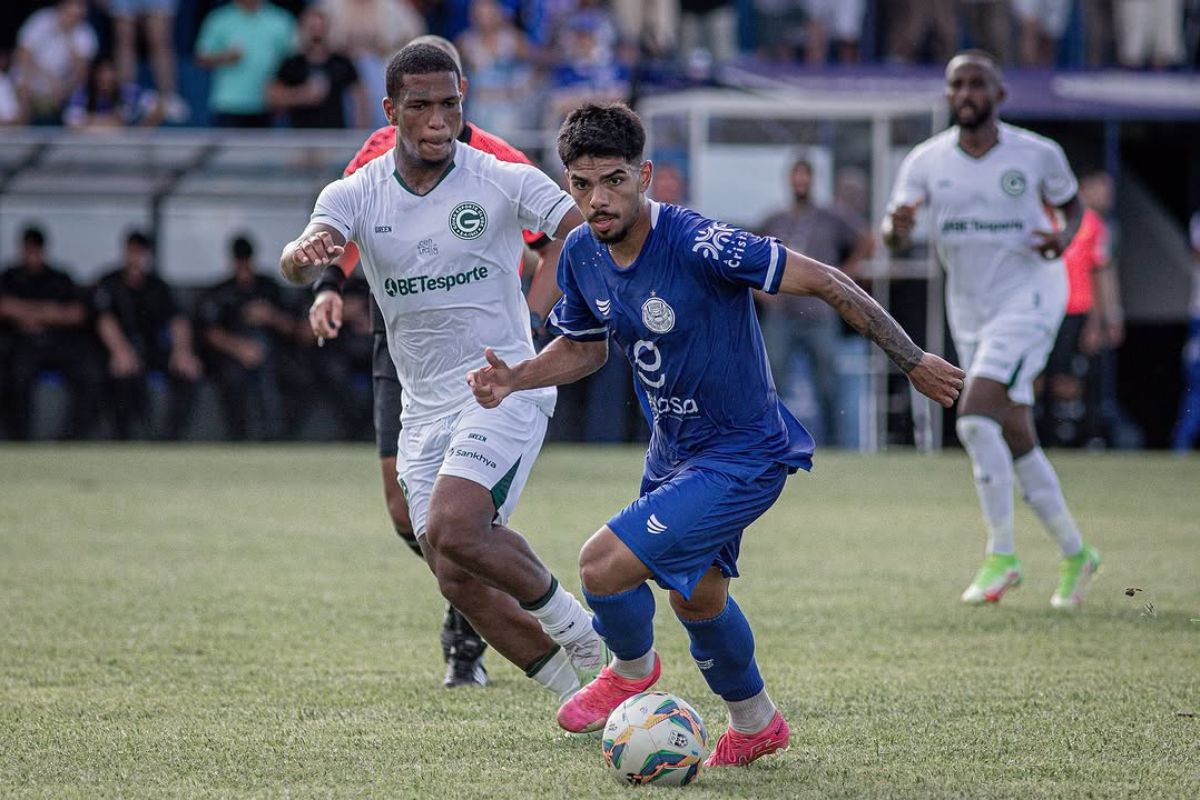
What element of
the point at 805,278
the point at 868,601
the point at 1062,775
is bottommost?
the point at 868,601

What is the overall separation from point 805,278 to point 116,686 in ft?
10.1

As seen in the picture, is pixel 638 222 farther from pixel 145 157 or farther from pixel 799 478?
pixel 145 157

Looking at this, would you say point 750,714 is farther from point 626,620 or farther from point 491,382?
point 491,382

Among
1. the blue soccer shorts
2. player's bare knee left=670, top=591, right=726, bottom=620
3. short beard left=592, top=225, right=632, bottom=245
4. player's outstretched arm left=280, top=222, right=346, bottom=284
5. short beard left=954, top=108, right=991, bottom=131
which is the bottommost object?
player's bare knee left=670, top=591, right=726, bottom=620

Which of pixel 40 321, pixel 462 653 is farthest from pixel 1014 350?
pixel 40 321

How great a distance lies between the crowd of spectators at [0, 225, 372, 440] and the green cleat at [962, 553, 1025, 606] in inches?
382

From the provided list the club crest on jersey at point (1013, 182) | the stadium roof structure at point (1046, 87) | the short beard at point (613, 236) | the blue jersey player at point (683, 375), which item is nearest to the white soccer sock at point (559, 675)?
the blue jersey player at point (683, 375)

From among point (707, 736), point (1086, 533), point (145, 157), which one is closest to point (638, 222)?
point (707, 736)

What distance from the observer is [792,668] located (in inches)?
279

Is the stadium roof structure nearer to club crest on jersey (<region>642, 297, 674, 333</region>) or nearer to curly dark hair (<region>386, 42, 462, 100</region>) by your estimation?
curly dark hair (<region>386, 42, 462, 100</region>)

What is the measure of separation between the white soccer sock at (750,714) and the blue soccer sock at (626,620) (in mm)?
329

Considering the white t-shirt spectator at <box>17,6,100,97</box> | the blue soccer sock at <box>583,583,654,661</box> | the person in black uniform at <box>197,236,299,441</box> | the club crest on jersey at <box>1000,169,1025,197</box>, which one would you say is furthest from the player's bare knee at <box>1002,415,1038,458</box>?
the white t-shirt spectator at <box>17,6,100,97</box>

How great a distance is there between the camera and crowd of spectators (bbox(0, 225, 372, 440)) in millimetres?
18062

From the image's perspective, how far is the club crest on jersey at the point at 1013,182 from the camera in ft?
31.1
